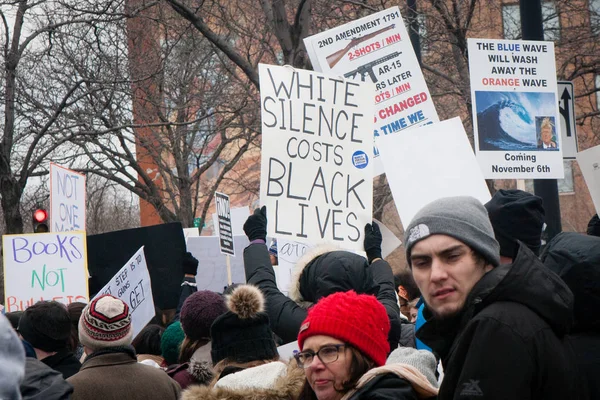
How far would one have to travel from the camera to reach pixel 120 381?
462cm

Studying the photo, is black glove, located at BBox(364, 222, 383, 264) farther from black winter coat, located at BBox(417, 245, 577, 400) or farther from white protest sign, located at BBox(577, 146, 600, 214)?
black winter coat, located at BBox(417, 245, 577, 400)

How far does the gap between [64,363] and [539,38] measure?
5.20m

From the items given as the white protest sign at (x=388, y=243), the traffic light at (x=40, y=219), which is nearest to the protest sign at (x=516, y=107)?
the white protest sign at (x=388, y=243)

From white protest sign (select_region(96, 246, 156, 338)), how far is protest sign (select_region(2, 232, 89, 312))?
5.36 ft

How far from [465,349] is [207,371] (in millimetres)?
2340

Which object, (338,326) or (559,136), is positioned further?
(559,136)

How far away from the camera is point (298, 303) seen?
173 inches

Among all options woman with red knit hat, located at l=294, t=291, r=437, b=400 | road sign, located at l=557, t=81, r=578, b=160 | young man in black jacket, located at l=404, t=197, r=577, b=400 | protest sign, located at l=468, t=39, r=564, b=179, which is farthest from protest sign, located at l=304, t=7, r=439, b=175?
young man in black jacket, located at l=404, t=197, r=577, b=400

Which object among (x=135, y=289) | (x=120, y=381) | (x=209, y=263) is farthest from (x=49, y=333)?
(x=209, y=263)

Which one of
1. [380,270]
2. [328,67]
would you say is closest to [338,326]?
[380,270]

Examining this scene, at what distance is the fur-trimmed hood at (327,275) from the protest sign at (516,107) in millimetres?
3737

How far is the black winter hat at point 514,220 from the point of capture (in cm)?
388

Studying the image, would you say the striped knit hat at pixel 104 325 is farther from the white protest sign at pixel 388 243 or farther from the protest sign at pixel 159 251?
the protest sign at pixel 159 251

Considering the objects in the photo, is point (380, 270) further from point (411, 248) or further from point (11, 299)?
point (11, 299)
